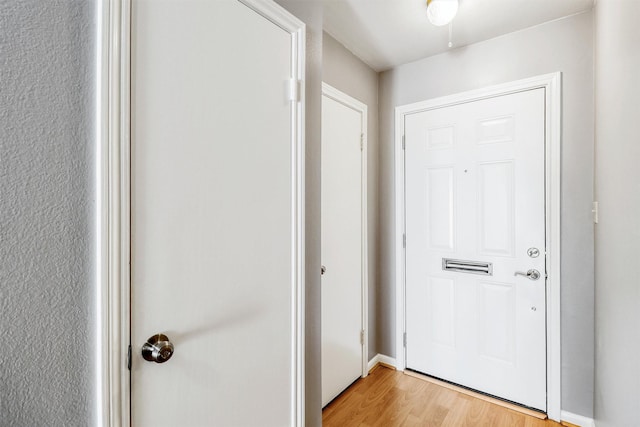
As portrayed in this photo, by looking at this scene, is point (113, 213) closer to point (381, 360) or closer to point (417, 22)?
point (417, 22)

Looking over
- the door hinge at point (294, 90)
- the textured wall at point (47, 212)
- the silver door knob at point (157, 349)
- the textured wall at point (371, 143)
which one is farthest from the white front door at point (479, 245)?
the textured wall at point (47, 212)

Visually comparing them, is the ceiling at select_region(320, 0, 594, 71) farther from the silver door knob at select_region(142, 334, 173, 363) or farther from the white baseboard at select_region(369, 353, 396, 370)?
the white baseboard at select_region(369, 353, 396, 370)

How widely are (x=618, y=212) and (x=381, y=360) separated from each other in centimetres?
202

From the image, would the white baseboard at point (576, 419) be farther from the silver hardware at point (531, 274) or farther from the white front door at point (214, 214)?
the white front door at point (214, 214)

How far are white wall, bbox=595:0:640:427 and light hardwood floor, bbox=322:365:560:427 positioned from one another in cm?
58

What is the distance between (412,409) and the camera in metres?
2.00

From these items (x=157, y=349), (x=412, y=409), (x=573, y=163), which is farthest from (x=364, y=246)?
(x=157, y=349)

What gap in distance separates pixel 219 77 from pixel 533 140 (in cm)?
196

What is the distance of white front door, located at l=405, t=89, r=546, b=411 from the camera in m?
1.98

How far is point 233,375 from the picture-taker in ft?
3.46

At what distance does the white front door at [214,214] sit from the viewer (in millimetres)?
832

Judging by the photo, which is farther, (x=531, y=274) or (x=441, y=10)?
(x=531, y=274)

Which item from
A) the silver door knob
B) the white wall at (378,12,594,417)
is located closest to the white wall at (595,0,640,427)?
the white wall at (378,12,594,417)

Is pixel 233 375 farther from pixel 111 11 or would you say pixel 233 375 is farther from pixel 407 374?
pixel 407 374
